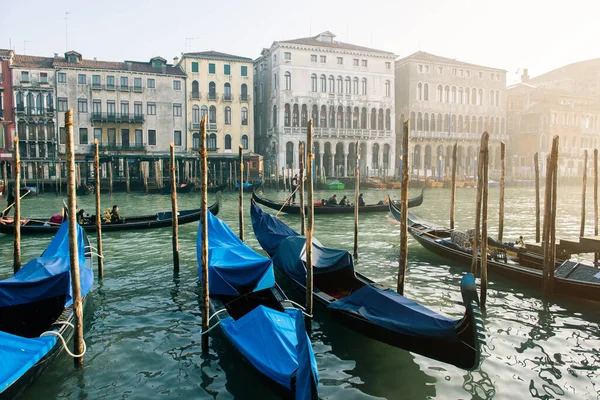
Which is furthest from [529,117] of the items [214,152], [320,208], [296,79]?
[320,208]

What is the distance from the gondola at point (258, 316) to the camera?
11.4 feet

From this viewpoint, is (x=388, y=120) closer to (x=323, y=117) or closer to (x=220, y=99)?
(x=323, y=117)

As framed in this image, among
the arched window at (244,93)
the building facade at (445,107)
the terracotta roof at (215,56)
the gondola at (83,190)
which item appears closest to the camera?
the gondola at (83,190)

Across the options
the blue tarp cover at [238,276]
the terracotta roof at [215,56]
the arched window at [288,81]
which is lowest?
the blue tarp cover at [238,276]

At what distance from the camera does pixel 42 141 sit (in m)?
26.3

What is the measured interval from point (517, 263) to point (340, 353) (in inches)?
159

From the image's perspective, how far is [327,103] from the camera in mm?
31438

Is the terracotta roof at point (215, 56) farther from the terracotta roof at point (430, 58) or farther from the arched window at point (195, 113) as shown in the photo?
the terracotta roof at point (430, 58)

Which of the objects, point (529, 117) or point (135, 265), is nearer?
point (135, 265)

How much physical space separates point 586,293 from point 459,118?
3203cm

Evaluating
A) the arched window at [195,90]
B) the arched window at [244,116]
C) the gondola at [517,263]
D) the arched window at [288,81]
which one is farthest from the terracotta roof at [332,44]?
the gondola at [517,263]

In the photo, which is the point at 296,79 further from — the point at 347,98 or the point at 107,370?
the point at 107,370

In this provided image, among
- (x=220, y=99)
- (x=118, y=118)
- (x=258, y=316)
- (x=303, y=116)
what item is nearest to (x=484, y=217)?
(x=258, y=316)

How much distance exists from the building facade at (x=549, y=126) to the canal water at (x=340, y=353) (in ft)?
111
